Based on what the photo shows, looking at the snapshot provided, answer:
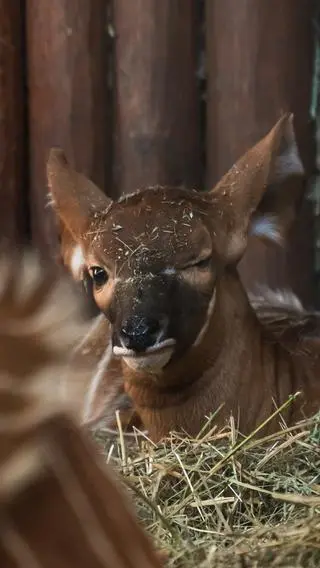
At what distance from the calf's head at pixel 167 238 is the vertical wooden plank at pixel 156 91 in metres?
0.59

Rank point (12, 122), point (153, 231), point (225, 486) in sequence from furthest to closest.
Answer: point (12, 122) → point (153, 231) → point (225, 486)

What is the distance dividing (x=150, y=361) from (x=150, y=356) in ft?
0.06

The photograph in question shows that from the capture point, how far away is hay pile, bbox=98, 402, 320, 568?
193 cm

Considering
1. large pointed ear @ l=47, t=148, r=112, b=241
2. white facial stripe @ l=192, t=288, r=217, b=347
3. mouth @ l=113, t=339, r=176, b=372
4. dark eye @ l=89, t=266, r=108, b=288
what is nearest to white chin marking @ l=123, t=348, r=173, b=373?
mouth @ l=113, t=339, r=176, b=372

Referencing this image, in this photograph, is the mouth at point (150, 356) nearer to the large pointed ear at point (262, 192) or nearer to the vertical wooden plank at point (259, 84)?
the large pointed ear at point (262, 192)

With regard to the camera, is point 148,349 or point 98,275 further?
point 98,275

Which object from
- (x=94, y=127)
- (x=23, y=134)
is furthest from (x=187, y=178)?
(x=23, y=134)

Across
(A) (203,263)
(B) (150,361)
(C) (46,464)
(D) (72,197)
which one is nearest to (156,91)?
(D) (72,197)

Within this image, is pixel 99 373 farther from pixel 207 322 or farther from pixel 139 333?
pixel 139 333

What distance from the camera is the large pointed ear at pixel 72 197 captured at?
271cm

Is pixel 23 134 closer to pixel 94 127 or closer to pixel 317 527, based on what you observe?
pixel 94 127

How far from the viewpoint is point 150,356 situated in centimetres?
232

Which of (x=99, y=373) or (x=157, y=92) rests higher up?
(x=157, y=92)

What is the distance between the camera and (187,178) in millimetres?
3420
